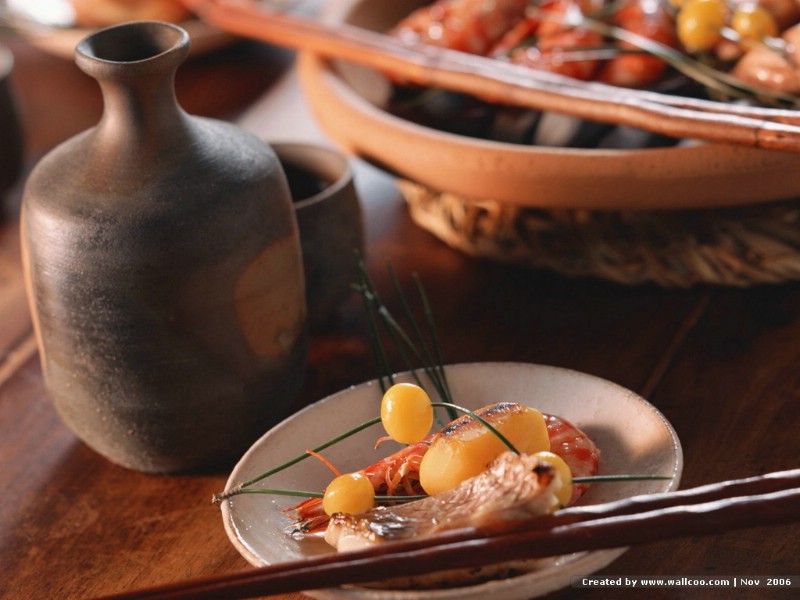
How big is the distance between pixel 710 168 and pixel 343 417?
42 cm

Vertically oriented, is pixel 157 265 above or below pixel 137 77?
below

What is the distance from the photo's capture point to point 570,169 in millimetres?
991

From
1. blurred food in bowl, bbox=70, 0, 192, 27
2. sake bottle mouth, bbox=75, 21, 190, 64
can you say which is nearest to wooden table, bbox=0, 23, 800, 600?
sake bottle mouth, bbox=75, 21, 190, 64

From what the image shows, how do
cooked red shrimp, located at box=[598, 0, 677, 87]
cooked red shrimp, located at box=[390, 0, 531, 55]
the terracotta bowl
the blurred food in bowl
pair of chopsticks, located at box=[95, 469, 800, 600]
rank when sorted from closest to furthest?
1. pair of chopsticks, located at box=[95, 469, 800, 600]
2. the terracotta bowl
3. cooked red shrimp, located at box=[598, 0, 677, 87]
4. cooked red shrimp, located at box=[390, 0, 531, 55]
5. the blurred food in bowl

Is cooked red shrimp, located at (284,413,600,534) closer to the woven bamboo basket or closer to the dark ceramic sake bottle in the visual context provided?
the dark ceramic sake bottle

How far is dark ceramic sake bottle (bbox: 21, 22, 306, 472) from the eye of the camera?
79 centimetres

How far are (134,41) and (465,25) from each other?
61cm

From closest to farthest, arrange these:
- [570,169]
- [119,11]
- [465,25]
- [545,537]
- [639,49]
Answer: [545,537], [570,169], [639,49], [465,25], [119,11]

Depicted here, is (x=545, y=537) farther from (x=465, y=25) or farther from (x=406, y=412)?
(x=465, y=25)

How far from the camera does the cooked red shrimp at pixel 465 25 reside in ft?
4.37

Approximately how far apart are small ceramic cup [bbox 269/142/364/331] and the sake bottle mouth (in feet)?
0.77

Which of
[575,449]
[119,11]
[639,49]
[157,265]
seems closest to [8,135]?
[119,11]

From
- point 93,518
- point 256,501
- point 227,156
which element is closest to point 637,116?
point 227,156

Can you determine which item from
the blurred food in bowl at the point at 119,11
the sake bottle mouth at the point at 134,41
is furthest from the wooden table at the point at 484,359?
the blurred food in bowl at the point at 119,11
